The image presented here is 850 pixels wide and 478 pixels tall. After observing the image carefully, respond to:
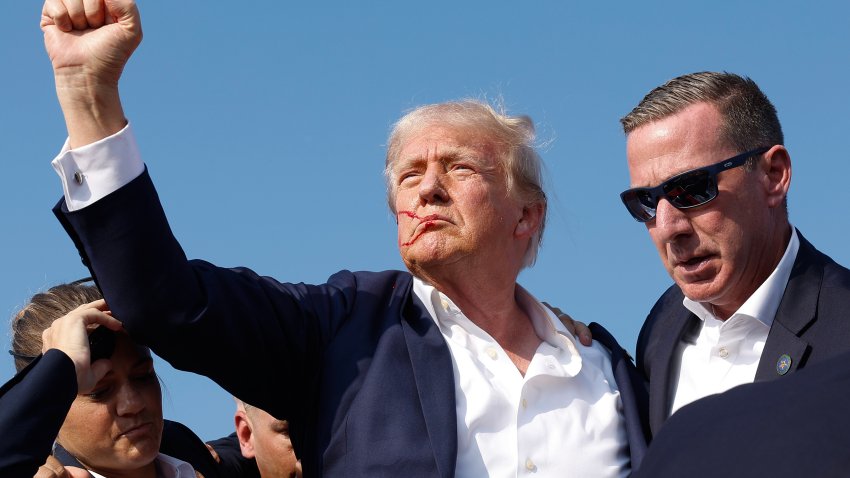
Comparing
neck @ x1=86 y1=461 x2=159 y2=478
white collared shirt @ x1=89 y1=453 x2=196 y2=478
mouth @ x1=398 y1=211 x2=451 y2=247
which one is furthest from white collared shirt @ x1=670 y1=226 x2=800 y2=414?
neck @ x1=86 y1=461 x2=159 y2=478

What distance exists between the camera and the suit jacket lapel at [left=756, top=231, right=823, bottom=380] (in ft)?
13.8

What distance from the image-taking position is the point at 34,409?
3.60m

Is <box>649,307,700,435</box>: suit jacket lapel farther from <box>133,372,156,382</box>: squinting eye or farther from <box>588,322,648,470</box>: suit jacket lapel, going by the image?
<box>133,372,156,382</box>: squinting eye

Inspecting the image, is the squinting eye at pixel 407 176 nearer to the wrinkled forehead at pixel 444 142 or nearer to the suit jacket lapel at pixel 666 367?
the wrinkled forehead at pixel 444 142

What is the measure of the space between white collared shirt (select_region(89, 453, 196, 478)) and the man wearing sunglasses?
1.75 metres

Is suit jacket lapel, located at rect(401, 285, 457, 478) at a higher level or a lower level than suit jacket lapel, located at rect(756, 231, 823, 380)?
lower

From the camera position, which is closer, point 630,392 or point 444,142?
point 630,392

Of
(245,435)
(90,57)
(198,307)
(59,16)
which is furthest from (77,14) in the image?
(245,435)

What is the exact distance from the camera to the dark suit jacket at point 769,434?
1443 millimetres

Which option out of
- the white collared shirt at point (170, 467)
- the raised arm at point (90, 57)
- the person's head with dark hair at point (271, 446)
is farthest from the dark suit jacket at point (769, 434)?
the person's head with dark hair at point (271, 446)

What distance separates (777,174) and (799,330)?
0.78 m

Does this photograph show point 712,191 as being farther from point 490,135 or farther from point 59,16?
point 59,16

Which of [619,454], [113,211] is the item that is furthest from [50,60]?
[619,454]

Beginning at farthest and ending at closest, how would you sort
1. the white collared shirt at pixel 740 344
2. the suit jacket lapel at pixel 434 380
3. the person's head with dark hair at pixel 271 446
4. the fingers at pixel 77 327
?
the person's head with dark hair at pixel 271 446
the white collared shirt at pixel 740 344
the suit jacket lapel at pixel 434 380
the fingers at pixel 77 327
